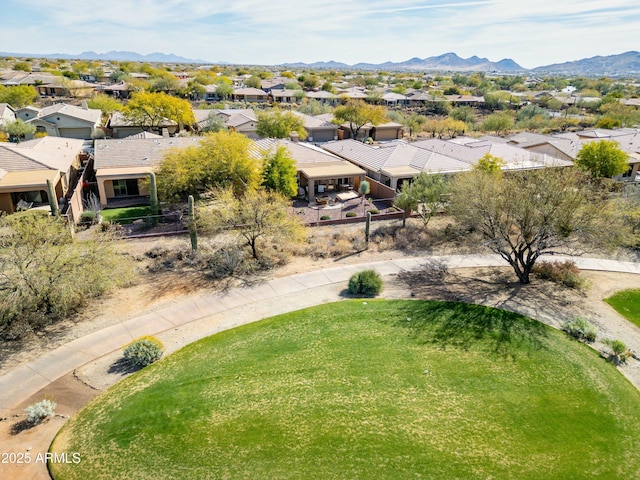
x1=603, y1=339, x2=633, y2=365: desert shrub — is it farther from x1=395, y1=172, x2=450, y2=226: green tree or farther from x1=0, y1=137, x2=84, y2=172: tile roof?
x1=0, y1=137, x2=84, y2=172: tile roof

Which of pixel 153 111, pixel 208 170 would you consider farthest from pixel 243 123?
pixel 208 170

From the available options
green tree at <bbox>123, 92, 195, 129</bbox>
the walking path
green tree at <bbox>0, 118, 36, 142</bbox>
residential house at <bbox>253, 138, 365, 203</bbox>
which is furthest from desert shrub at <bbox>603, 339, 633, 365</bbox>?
green tree at <bbox>0, 118, 36, 142</bbox>

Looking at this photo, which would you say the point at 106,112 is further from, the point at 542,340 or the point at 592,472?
the point at 592,472

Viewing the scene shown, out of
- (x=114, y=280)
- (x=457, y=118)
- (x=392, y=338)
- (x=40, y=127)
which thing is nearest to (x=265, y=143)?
(x=114, y=280)

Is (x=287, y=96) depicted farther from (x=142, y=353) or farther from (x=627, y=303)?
(x=142, y=353)

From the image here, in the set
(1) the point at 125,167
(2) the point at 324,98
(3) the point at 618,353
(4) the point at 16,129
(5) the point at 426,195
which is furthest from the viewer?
(2) the point at 324,98

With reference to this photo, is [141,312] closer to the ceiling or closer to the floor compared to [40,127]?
closer to the floor
